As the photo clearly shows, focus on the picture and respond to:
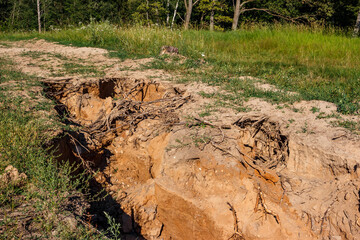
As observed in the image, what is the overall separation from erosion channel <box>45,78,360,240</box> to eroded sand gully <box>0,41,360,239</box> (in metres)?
0.01

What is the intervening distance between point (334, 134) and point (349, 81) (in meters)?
2.25

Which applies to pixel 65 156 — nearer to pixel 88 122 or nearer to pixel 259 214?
pixel 88 122

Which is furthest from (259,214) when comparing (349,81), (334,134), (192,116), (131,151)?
(349,81)

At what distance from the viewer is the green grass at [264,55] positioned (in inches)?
204

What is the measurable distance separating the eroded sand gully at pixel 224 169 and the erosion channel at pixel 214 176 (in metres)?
0.01

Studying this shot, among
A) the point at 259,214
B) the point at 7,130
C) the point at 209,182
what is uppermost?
the point at 7,130

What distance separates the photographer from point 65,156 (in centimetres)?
376

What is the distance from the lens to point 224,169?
3.49 metres

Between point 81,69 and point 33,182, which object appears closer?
point 33,182

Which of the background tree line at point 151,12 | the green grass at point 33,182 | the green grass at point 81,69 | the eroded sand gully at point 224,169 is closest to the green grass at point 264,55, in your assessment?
the eroded sand gully at point 224,169

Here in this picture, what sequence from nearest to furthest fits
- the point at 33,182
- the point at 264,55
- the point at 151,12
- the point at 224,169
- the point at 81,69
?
the point at 33,182 < the point at 224,169 < the point at 81,69 < the point at 264,55 < the point at 151,12

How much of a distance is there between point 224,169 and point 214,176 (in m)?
0.15

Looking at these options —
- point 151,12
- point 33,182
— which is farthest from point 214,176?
point 151,12

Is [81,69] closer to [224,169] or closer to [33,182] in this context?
[33,182]
